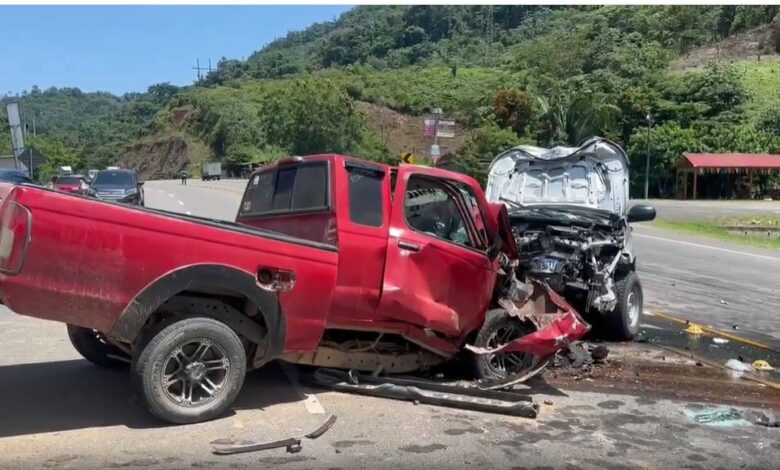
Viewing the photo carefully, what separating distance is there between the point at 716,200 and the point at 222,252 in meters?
57.5

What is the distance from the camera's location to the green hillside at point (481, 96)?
65812 millimetres

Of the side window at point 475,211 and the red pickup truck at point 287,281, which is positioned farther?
the side window at point 475,211

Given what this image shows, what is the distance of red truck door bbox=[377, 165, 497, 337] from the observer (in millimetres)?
6492

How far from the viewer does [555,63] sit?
Answer: 10388 cm

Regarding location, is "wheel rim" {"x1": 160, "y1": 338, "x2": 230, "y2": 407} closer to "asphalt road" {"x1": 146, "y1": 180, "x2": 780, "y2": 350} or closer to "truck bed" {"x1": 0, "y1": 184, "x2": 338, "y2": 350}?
"truck bed" {"x1": 0, "y1": 184, "x2": 338, "y2": 350}

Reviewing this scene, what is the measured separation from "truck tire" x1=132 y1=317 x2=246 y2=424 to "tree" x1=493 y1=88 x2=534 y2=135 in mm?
70708

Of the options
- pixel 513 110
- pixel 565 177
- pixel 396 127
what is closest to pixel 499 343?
pixel 565 177

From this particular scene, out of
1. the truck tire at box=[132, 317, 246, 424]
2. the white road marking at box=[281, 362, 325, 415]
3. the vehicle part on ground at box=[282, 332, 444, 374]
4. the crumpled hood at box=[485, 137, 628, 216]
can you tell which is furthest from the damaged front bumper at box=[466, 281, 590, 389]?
the crumpled hood at box=[485, 137, 628, 216]

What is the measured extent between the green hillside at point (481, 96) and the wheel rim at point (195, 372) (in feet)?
166

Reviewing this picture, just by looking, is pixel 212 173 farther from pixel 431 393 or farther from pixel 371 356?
pixel 431 393

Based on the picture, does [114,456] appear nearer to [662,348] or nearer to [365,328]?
[365,328]

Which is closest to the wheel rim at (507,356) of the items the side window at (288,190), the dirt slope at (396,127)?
the side window at (288,190)

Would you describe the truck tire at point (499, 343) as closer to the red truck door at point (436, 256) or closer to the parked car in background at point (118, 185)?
the red truck door at point (436, 256)

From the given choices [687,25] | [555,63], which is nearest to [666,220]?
[555,63]
